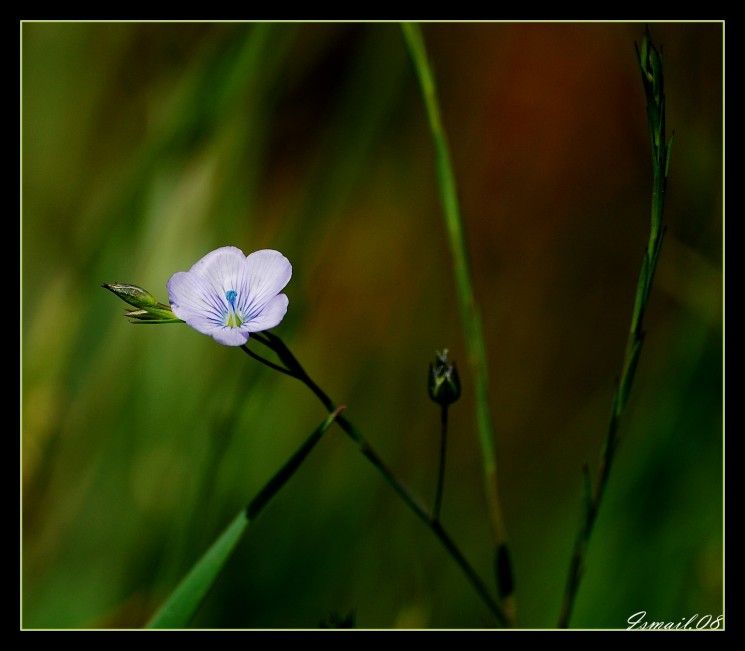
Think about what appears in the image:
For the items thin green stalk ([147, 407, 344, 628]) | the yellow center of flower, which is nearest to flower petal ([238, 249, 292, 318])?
the yellow center of flower

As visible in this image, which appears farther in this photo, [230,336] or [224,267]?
[224,267]

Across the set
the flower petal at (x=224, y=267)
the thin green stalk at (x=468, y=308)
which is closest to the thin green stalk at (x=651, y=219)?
the thin green stalk at (x=468, y=308)

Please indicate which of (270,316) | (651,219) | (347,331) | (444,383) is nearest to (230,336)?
(270,316)

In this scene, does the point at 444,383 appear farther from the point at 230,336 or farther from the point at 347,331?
the point at 347,331

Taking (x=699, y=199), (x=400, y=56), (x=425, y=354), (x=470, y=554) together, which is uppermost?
(x=400, y=56)

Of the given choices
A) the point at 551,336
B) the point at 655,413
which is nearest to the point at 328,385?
the point at 551,336

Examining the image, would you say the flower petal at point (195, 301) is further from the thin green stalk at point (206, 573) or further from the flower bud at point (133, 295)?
the thin green stalk at point (206, 573)

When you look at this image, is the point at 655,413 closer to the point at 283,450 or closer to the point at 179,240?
the point at 283,450
